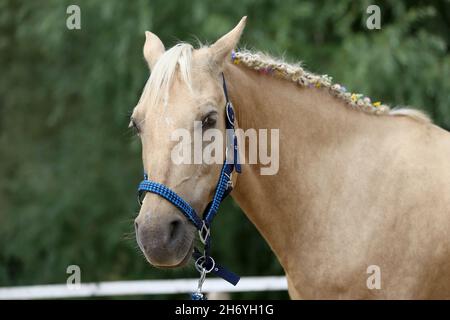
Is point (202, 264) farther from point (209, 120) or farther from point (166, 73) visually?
point (166, 73)

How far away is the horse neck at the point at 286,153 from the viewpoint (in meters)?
3.11

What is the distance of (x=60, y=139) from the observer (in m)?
8.84

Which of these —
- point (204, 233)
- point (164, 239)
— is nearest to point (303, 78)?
point (204, 233)

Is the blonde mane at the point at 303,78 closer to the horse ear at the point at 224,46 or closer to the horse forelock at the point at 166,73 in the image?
the horse ear at the point at 224,46

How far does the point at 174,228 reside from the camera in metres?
2.65

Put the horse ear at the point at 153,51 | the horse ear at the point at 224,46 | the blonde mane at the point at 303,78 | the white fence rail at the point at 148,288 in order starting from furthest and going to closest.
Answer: the white fence rail at the point at 148,288 → the blonde mane at the point at 303,78 → the horse ear at the point at 153,51 → the horse ear at the point at 224,46

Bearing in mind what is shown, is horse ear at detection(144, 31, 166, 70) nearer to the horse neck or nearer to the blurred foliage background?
the horse neck

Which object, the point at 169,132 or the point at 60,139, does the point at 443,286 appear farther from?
the point at 60,139

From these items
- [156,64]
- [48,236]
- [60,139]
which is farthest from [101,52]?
[156,64]

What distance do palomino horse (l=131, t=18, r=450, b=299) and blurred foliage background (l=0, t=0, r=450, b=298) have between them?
2876 millimetres

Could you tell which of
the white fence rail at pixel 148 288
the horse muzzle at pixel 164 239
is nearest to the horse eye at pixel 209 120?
the horse muzzle at pixel 164 239

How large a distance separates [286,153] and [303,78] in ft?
1.42

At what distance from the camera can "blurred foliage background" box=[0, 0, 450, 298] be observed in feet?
20.5

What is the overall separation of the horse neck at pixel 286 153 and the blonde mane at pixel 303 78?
48 mm
